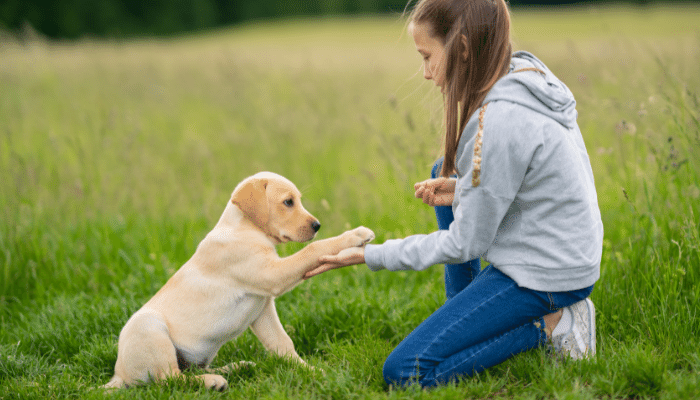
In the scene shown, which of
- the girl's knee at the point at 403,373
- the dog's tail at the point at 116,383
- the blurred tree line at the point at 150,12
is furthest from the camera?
the blurred tree line at the point at 150,12

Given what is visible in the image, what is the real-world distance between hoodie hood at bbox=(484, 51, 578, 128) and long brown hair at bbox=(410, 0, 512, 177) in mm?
88

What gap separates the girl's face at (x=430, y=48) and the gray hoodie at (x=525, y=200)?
0.93 feet

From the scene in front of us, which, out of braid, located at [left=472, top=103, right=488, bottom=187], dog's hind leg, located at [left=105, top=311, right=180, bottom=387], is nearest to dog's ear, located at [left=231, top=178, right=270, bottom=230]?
dog's hind leg, located at [left=105, top=311, right=180, bottom=387]

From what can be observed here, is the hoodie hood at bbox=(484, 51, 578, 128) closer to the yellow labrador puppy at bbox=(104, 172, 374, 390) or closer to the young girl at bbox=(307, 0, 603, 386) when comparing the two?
the young girl at bbox=(307, 0, 603, 386)

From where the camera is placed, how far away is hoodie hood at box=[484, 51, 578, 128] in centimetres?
241

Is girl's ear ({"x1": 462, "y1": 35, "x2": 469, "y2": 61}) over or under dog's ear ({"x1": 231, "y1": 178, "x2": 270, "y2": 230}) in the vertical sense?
over

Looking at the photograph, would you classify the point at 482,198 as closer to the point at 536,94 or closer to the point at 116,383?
the point at 536,94

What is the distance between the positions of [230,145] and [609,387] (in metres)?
5.14

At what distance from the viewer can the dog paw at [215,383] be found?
274cm

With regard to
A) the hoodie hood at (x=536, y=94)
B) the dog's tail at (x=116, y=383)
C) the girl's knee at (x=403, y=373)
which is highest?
the hoodie hood at (x=536, y=94)

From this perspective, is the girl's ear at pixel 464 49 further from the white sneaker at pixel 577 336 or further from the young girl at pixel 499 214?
the white sneaker at pixel 577 336

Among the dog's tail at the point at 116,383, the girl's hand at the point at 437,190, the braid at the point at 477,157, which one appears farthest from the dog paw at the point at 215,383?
the braid at the point at 477,157

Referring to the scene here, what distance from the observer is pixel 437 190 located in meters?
2.98

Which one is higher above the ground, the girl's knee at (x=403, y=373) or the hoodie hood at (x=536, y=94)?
the hoodie hood at (x=536, y=94)
